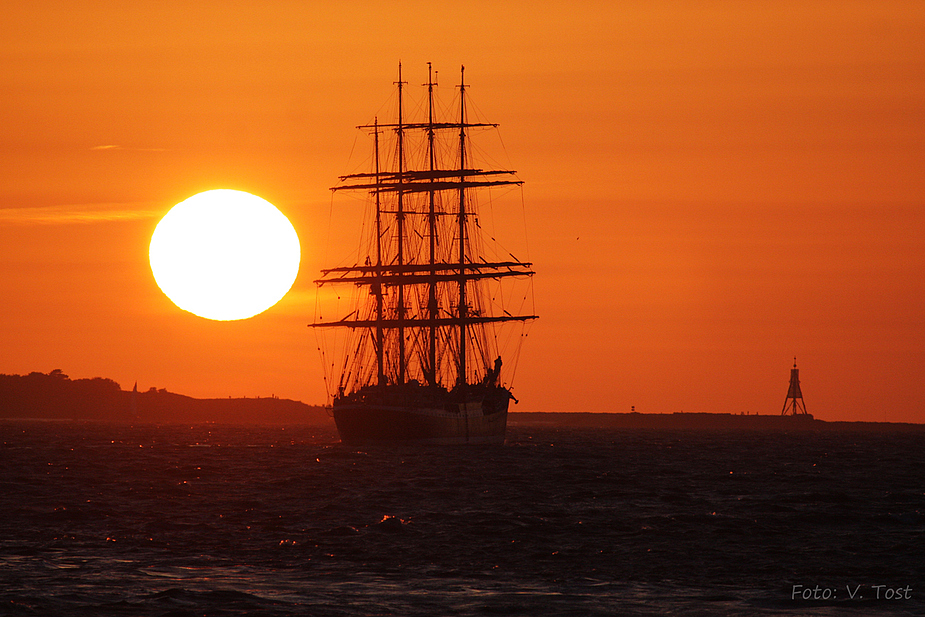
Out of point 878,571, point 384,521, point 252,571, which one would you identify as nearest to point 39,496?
point 384,521

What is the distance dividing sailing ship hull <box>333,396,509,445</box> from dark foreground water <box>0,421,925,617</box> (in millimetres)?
44208

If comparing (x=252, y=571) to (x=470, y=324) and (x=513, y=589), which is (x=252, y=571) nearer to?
(x=513, y=589)

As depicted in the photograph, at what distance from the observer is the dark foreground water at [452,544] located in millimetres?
30125

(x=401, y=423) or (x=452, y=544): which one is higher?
(x=401, y=423)

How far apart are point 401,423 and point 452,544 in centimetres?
A: 8040

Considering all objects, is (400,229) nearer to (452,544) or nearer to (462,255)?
(462,255)

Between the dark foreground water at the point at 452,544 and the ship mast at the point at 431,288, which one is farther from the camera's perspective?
the ship mast at the point at 431,288

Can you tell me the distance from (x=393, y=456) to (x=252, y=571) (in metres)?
68.2

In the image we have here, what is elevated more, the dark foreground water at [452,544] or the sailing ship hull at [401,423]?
the sailing ship hull at [401,423]

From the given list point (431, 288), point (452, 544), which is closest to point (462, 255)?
point (431, 288)

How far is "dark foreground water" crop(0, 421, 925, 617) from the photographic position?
98.8 ft

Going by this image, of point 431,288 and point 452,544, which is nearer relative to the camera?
point 452,544

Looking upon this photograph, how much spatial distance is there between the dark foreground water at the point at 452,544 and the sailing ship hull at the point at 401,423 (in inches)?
1740

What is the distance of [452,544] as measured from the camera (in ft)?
133
